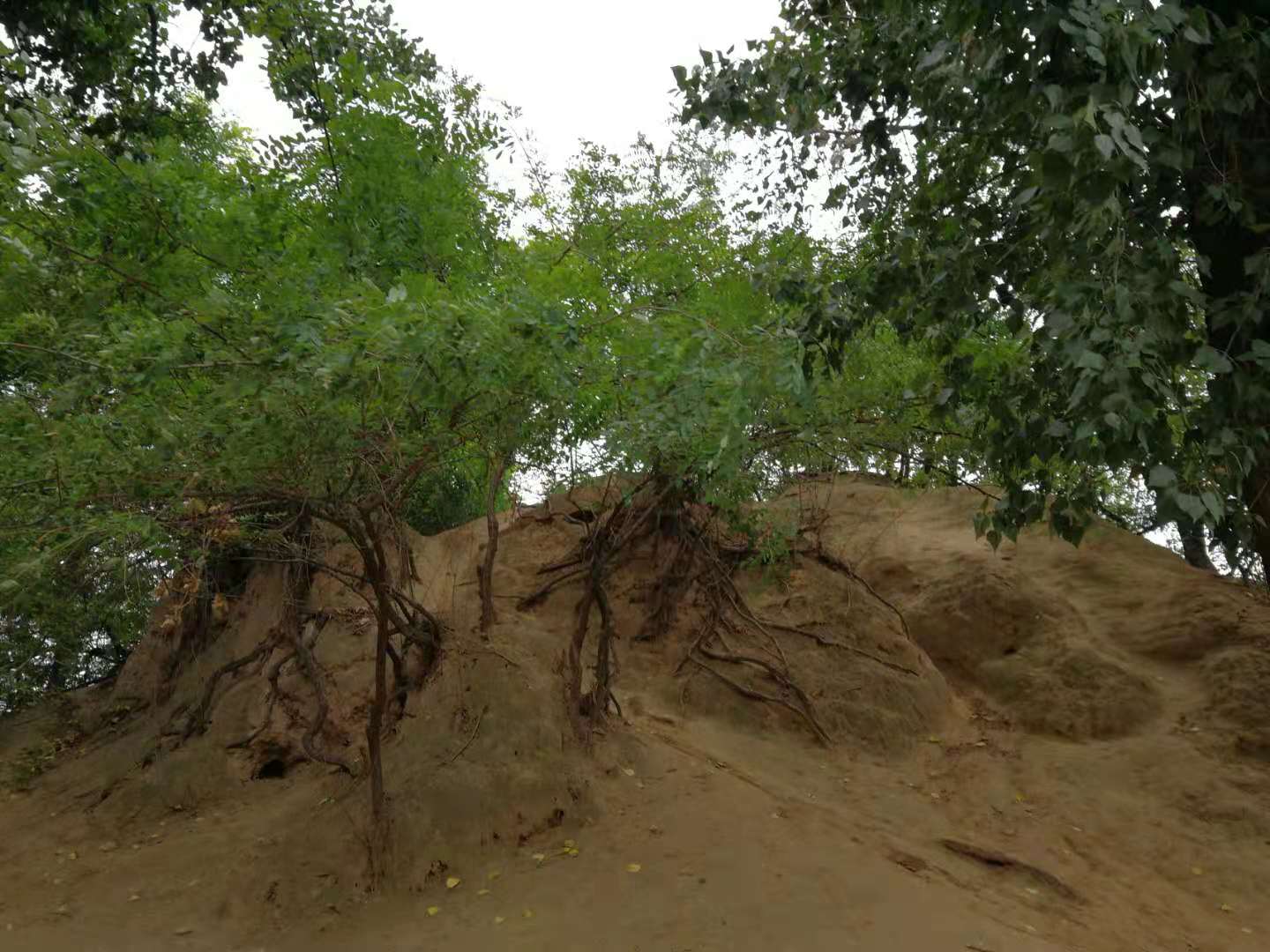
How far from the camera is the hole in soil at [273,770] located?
887 cm

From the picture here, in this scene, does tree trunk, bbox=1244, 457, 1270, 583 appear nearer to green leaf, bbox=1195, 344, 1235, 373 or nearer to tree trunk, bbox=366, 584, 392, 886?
green leaf, bbox=1195, 344, 1235, 373

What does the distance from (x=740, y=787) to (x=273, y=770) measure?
15.1ft

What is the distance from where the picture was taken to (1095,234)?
10.1ft

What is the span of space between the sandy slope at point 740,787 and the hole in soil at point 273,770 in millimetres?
56

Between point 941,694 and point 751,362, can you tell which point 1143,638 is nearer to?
point 941,694

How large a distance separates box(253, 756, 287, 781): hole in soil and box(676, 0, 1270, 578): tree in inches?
277

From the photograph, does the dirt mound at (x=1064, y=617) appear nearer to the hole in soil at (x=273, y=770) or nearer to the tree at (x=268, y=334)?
the tree at (x=268, y=334)

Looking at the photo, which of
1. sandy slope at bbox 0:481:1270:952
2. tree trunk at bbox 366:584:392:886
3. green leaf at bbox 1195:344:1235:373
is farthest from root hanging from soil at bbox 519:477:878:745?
green leaf at bbox 1195:344:1235:373

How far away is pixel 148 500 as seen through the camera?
5.34 meters

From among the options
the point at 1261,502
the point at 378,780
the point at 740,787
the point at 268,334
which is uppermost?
the point at 268,334

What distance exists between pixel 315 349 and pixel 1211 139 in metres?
3.60

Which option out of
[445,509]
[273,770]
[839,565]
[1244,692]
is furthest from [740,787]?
[445,509]

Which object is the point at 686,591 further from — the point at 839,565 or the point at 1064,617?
the point at 1064,617

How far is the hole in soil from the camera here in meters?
8.87
